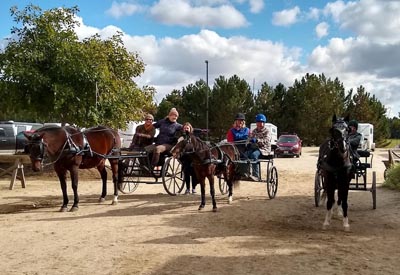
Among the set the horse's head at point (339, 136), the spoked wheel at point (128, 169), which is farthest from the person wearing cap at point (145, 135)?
the horse's head at point (339, 136)

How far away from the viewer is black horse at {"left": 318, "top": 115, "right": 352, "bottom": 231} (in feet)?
29.0

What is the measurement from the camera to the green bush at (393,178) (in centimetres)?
1529

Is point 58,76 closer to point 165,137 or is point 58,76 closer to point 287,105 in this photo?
point 165,137

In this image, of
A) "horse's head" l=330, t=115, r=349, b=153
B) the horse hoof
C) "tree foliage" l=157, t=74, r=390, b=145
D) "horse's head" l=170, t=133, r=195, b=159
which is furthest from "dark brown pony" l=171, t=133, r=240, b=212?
"tree foliage" l=157, t=74, r=390, b=145

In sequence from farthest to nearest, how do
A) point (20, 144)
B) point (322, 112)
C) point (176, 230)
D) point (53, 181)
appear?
1. point (322, 112)
2. point (20, 144)
3. point (53, 181)
4. point (176, 230)

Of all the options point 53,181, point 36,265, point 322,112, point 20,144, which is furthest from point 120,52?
point 322,112

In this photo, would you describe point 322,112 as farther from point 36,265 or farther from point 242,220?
point 36,265

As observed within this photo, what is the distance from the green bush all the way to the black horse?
21.9 ft

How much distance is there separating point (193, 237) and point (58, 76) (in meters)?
11.3

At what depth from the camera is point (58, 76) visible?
17.5 m

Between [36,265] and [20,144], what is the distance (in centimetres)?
2302

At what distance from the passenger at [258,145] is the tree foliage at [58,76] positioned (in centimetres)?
665

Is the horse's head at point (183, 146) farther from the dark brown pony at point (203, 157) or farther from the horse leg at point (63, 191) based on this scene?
the horse leg at point (63, 191)

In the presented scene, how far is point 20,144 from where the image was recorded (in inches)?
1097
